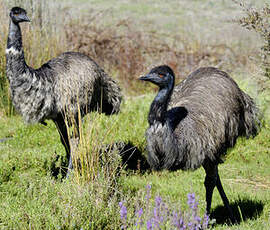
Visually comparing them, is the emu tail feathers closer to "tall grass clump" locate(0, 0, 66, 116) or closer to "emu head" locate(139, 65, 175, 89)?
"emu head" locate(139, 65, 175, 89)

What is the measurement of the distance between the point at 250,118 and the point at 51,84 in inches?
103

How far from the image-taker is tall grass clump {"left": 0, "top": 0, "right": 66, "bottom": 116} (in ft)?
28.6

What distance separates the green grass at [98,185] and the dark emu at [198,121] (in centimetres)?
42

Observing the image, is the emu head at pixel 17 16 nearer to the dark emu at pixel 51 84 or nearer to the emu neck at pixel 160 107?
the dark emu at pixel 51 84

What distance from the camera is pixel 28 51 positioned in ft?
28.6

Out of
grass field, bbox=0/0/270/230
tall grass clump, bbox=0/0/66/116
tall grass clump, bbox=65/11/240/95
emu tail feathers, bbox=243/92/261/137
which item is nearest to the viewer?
grass field, bbox=0/0/270/230

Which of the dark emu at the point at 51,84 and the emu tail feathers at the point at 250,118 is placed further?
the dark emu at the point at 51,84

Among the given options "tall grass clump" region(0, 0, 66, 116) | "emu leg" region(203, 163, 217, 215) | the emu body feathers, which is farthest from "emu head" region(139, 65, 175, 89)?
"tall grass clump" region(0, 0, 66, 116)

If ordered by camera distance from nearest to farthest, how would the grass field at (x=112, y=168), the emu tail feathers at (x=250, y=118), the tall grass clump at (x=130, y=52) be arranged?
the grass field at (x=112, y=168) → the emu tail feathers at (x=250, y=118) → the tall grass clump at (x=130, y=52)

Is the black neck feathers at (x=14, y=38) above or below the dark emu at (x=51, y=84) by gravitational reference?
above

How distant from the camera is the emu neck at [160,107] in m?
4.14

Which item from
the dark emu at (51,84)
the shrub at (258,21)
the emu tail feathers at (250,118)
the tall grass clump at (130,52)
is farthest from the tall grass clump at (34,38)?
the emu tail feathers at (250,118)

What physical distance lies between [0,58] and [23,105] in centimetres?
317

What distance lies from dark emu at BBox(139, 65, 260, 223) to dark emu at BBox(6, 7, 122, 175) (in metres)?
1.25
